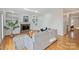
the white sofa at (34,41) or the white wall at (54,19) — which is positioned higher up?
the white wall at (54,19)

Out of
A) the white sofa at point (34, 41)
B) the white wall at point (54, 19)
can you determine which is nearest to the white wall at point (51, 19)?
the white wall at point (54, 19)

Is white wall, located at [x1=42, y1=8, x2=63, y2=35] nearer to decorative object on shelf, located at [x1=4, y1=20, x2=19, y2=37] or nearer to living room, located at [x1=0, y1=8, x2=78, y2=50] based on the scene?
living room, located at [x1=0, y1=8, x2=78, y2=50]

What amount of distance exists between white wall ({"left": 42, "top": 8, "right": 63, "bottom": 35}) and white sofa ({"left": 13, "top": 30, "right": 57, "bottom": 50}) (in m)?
0.10

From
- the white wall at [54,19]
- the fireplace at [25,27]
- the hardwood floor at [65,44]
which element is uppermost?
the white wall at [54,19]

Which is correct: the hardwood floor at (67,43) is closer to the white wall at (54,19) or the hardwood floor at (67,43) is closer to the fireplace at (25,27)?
the white wall at (54,19)

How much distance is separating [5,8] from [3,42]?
0.60 meters

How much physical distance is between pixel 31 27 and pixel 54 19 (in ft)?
1.44

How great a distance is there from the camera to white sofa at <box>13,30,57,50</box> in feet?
8.54

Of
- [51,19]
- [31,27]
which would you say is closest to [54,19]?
[51,19]

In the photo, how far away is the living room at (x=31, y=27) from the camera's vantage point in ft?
8.42

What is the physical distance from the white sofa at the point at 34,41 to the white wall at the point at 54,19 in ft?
0.34

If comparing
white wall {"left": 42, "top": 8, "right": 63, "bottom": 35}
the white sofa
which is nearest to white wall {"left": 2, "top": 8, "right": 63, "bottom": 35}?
white wall {"left": 42, "top": 8, "right": 63, "bottom": 35}
